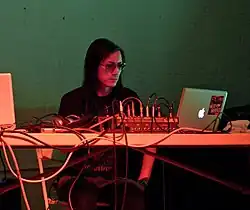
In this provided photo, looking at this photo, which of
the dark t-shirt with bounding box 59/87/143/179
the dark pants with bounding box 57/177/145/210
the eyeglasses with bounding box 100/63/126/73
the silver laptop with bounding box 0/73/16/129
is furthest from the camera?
the eyeglasses with bounding box 100/63/126/73

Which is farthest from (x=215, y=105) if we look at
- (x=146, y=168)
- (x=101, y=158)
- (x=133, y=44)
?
(x=133, y=44)

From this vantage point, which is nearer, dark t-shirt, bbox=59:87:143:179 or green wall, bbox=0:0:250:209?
dark t-shirt, bbox=59:87:143:179

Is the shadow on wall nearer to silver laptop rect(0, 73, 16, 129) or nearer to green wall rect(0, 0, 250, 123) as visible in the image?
green wall rect(0, 0, 250, 123)

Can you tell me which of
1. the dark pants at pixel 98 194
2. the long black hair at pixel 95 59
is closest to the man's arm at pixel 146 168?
the dark pants at pixel 98 194

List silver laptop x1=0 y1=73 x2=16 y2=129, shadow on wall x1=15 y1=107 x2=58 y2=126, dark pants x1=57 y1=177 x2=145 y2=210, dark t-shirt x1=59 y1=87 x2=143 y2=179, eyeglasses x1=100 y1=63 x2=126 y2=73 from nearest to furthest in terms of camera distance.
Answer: silver laptop x1=0 y1=73 x2=16 y2=129, dark pants x1=57 y1=177 x2=145 y2=210, dark t-shirt x1=59 y1=87 x2=143 y2=179, eyeglasses x1=100 y1=63 x2=126 y2=73, shadow on wall x1=15 y1=107 x2=58 y2=126

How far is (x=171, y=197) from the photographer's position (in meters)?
2.70

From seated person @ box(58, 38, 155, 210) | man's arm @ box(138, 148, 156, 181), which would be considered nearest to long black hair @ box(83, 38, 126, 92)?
seated person @ box(58, 38, 155, 210)

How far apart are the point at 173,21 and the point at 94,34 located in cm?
58

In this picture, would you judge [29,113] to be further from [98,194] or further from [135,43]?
[98,194]

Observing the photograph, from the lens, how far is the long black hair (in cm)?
250

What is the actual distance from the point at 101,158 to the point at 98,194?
189 mm

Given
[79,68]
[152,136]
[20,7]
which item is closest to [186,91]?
[152,136]

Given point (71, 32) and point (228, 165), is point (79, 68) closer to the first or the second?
point (71, 32)

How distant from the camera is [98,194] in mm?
2098
